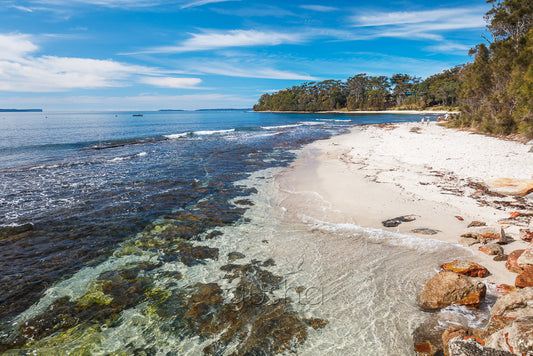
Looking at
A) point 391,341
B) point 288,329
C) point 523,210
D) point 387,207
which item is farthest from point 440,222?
point 288,329

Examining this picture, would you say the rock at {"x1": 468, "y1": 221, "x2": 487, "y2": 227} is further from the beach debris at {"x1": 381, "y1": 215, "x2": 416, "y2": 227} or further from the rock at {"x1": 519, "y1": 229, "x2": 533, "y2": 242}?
the beach debris at {"x1": 381, "y1": 215, "x2": 416, "y2": 227}

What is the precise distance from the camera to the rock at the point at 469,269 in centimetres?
606

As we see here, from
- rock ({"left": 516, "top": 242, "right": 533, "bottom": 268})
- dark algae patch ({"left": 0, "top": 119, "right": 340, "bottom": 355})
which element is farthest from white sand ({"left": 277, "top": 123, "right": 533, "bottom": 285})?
dark algae patch ({"left": 0, "top": 119, "right": 340, "bottom": 355})

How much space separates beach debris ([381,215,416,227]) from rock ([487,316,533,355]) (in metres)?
5.88

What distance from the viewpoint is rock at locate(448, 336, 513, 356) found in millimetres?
2975

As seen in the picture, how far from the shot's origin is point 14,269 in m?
7.02

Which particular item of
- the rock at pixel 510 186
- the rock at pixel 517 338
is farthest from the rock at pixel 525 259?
the rock at pixel 510 186

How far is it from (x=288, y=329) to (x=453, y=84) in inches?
4662

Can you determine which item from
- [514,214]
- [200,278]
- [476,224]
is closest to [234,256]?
[200,278]

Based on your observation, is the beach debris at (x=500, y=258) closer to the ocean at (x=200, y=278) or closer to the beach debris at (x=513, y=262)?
the beach debris at (x=513, y=262)

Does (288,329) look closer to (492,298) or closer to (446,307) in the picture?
(446,307)

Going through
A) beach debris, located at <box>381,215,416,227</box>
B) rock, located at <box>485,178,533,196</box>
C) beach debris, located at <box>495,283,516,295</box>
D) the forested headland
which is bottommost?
beach debris, located at <box>495,283,516,295</box>

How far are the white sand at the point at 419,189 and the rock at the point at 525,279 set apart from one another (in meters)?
0.51

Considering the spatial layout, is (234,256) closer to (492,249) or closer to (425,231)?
(425,231)
